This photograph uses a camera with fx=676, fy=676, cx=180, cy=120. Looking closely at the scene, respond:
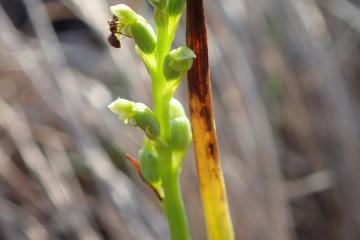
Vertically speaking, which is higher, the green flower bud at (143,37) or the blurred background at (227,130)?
the green flower bud at (143,37)

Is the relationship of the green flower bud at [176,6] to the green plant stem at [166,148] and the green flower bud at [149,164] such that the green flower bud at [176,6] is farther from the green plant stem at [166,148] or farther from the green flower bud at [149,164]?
the green flower bud at [149,164]

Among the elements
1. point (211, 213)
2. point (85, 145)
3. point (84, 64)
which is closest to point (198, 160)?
point (211, 213)

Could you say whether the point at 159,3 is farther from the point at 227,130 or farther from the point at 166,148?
the point at 227,130

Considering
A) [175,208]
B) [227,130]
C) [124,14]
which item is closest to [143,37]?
[124,14]

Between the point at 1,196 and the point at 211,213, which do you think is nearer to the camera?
the point at 211,213

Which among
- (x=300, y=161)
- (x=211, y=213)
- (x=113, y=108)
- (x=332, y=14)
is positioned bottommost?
(x=300, y=161)

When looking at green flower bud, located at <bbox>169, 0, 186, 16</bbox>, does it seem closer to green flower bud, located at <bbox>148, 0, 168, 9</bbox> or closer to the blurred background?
green flower bud, located at <bbox>148, 0, 168, 9</bbox>

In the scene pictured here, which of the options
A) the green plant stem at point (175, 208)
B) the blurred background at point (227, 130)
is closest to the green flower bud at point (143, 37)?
the green plant stem at point (175, 208)

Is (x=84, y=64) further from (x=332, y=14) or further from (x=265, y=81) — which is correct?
(x=332, y=14)

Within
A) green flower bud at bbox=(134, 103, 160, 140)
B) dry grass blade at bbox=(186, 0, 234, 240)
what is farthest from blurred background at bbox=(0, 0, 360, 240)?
green flower bud at bbox=(134, 103, 160, 140)
